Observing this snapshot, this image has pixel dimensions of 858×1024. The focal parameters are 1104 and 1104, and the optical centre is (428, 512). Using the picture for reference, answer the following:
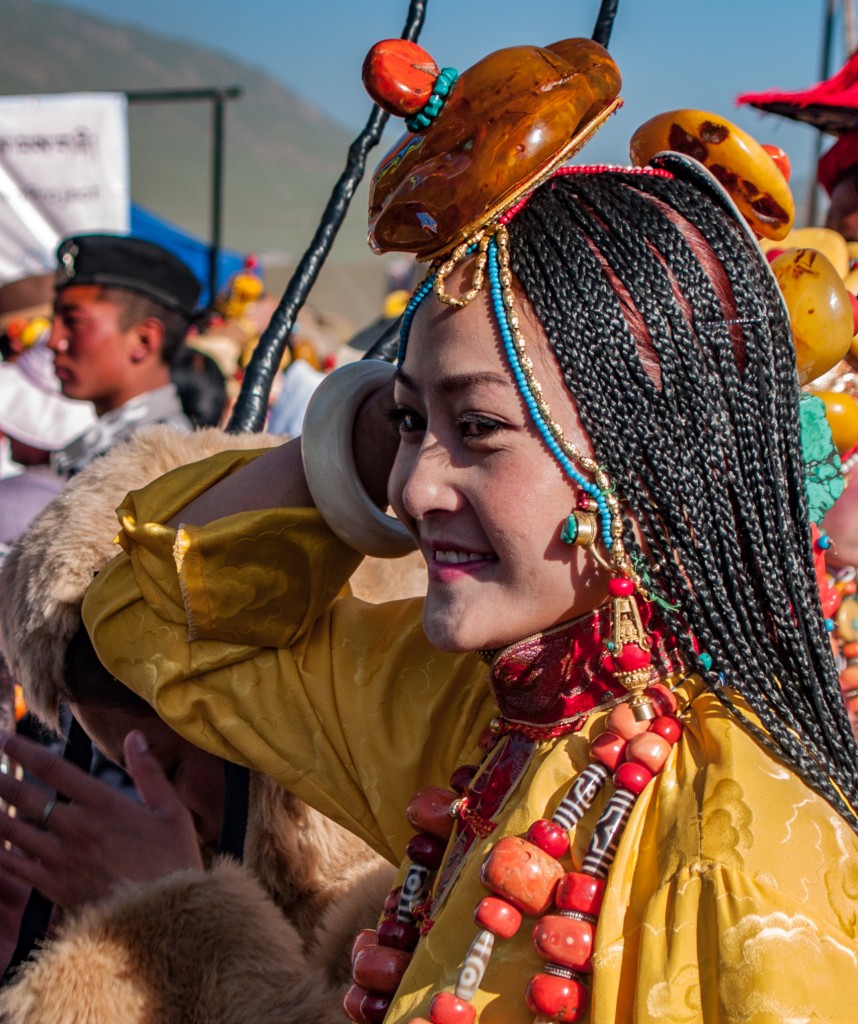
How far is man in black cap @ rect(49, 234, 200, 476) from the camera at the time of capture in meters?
4.14

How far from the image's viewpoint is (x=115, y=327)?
418 cm

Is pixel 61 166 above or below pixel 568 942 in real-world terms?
above

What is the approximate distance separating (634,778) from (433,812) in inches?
14.3

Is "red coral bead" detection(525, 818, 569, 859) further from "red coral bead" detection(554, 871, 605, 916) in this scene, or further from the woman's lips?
the woman's lips

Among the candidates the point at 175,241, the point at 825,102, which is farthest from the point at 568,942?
the point at 175,241

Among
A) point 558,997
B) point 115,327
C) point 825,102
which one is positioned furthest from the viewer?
point 115,327

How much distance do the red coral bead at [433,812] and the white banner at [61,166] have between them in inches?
241

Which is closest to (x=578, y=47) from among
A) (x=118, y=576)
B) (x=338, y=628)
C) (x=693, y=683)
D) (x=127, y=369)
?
(x=693, y=683)

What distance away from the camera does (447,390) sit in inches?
51.4

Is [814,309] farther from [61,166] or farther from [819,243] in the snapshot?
[61,166]

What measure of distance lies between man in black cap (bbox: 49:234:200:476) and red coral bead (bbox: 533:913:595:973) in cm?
318

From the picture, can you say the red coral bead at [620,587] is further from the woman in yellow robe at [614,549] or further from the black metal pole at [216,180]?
the black metal pole at [216,180]

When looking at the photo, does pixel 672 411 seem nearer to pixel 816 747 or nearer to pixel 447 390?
pixel 447 390

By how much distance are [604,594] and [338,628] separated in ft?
1.99
